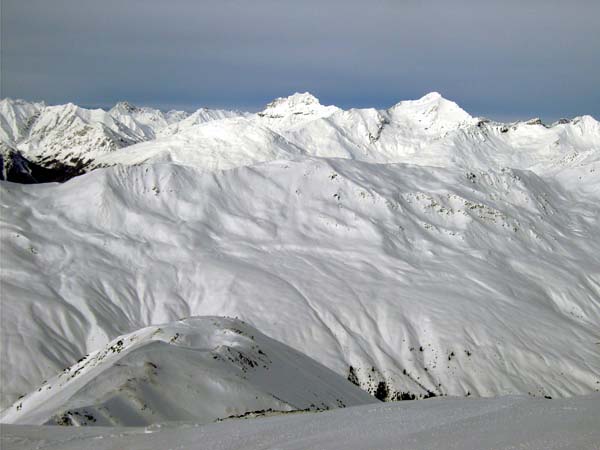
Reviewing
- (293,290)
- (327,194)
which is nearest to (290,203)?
(327,194)

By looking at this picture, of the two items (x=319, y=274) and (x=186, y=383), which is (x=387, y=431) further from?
(x=319, y=274)

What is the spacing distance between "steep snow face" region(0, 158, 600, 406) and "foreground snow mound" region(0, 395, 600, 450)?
3985cm

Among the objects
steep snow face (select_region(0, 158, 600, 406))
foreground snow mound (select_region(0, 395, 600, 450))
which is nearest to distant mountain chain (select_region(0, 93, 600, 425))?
steep snow face (select_region(0, 158, 600, 406))

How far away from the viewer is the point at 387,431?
9.83 metres

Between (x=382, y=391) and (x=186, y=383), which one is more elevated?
(x=186, y=383)

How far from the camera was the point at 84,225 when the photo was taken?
71875 mm

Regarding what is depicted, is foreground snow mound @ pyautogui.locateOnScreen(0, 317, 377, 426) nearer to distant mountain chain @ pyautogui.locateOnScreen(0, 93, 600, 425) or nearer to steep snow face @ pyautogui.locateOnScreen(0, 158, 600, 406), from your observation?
distant mountain chain @ pyautogui.locateOnScreen(0, 93, 600, 425)

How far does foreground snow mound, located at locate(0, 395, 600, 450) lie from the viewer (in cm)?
798

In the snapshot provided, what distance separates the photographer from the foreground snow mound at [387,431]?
26.2ft

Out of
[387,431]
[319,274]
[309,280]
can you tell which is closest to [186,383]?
[387,431]

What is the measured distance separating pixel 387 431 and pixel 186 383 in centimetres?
1120

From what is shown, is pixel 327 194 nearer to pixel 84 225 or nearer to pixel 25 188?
pixel 84 225

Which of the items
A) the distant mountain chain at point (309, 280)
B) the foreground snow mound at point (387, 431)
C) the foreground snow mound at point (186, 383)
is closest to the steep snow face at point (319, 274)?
the distant mountain chain at point (309, 280)

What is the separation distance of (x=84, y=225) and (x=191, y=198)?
54.1 ft
